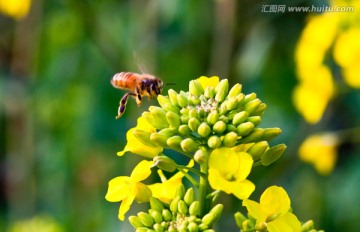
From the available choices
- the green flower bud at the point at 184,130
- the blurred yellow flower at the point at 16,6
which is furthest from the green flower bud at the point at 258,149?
the blurred yellow flower at the point at 16,6

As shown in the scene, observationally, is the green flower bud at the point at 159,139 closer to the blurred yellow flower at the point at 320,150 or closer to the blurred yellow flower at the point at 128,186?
the blurred yellow flower at the point at 128,186

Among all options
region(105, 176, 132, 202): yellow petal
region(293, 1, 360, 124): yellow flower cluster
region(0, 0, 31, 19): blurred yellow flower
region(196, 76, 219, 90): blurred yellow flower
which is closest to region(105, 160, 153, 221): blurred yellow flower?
region(105, 176, 132, 202): yellow petal

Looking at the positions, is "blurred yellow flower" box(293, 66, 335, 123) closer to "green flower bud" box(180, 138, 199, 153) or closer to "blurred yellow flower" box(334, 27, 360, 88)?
"blurred yellow flower" box(334, 27, 360, 88)

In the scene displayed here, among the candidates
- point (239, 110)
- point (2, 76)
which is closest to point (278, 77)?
point (2, 76)

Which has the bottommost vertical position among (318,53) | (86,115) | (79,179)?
(79,179)

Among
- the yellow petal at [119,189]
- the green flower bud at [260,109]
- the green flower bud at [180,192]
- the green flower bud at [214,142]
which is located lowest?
the green flower bud at [180,192]

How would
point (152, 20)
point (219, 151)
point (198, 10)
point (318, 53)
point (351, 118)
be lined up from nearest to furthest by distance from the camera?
point (219, 151), point (318, 53), point (152, 20), point (351, 118), point (198, 10)

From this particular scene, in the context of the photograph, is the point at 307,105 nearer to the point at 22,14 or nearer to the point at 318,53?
the point at 318,53
